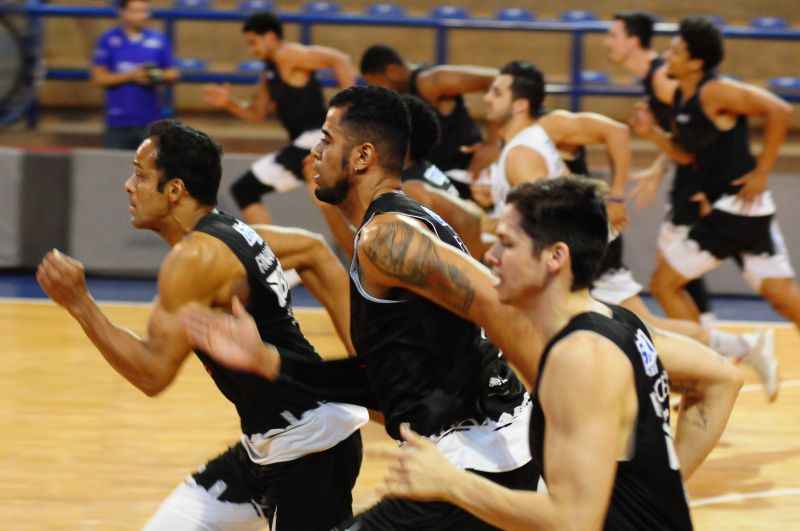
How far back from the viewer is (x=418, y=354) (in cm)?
366

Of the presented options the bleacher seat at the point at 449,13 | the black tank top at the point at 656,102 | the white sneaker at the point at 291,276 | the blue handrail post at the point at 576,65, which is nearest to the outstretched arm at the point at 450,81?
the black tank top at the point at 656,102

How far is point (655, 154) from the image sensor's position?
13.4 m

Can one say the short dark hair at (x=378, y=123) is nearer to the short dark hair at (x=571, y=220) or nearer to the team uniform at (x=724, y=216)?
the short dark hair at (x=571, y=220)

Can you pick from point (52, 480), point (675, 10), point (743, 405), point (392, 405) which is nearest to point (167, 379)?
point (392, 405)

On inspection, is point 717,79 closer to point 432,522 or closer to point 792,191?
point 792,191

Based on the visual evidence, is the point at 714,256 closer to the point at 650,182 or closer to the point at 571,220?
the point at 650,182

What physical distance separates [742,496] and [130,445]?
9.44 ft

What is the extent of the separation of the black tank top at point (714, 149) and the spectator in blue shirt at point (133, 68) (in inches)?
195

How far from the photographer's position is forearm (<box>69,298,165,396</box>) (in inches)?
157

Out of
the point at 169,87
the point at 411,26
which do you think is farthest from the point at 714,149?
the point at 169,87

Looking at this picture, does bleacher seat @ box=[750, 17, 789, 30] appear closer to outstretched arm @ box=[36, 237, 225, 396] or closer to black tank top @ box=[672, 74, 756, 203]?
black tank top @ box=[672, 74, 756, 203]

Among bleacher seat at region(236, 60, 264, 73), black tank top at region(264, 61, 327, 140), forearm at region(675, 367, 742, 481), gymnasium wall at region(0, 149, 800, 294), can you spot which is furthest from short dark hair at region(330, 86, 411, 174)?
bleacher seat at region(236, 60, 264, 73)

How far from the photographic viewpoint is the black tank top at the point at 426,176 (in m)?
6.95

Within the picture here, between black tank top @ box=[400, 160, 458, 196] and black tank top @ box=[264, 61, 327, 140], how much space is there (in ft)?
12.4
